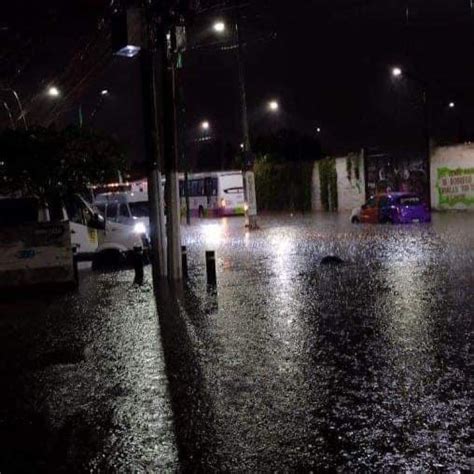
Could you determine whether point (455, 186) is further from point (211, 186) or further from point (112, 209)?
point (112, 209)

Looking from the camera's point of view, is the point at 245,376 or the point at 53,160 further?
the point at 53,160

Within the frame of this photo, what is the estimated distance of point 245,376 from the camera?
804 cm

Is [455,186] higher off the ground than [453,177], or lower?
lower

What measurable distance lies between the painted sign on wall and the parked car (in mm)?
6513

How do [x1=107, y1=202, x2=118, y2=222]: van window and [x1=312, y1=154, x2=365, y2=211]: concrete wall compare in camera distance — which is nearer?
[x1=107, y1=202, x2=118, y2=222]: van window

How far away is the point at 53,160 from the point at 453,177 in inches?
1095

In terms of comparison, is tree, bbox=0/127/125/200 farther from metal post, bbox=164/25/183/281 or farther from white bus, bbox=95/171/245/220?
white bus, bbox=95/171/245/220

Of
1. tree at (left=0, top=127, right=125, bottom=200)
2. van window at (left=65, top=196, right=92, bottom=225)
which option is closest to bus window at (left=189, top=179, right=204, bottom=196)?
van window at (left=65, top=196, right=92, bottom=225)

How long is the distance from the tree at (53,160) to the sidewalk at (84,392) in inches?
222

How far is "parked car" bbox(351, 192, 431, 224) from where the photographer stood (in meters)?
34.3

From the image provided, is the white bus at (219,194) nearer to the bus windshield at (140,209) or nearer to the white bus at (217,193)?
the white bus at (217,193)

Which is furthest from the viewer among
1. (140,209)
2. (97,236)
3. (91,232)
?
Answer: (140,209)

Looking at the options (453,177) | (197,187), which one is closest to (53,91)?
(453,177)

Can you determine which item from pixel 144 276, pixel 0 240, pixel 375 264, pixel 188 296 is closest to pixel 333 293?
pixel 188 296
